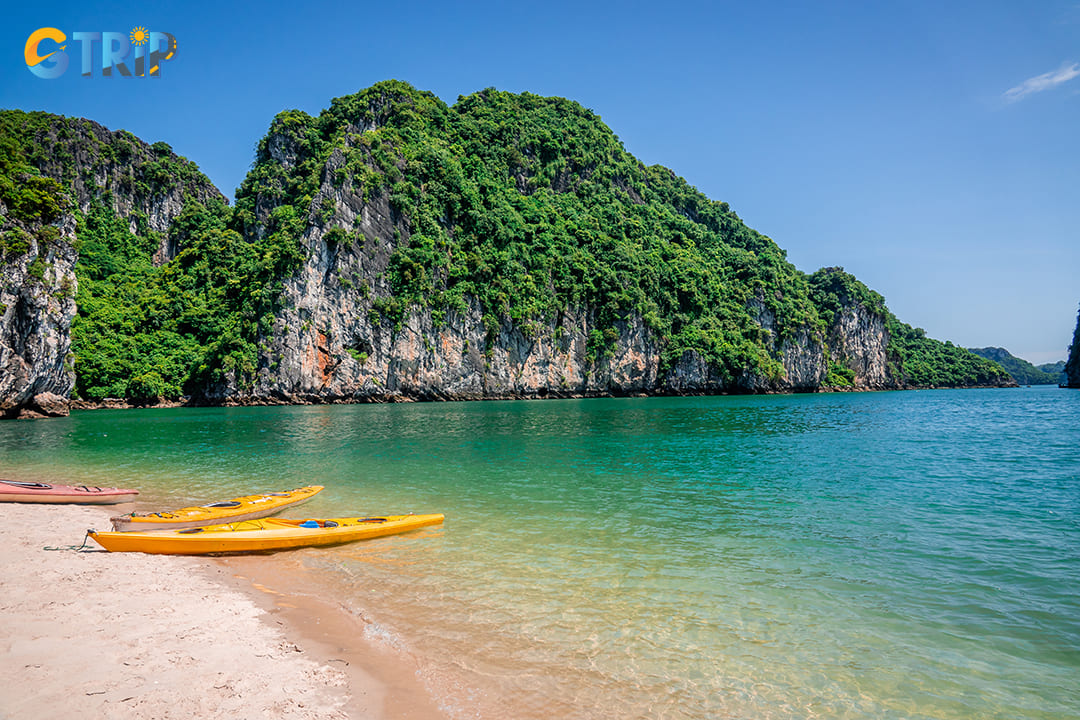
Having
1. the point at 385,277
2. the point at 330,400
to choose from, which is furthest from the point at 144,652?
the point at 385,277

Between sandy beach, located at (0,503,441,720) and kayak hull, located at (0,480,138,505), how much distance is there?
17.2 feet

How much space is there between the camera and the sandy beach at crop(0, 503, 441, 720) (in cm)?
399

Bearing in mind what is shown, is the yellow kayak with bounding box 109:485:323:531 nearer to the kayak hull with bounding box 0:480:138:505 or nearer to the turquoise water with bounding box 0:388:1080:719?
the turquoise water with bounding box 0:388:1080:719

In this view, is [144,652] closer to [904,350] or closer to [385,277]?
[385,277]

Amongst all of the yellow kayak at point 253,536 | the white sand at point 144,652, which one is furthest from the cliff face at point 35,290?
the white sand at point 144,652

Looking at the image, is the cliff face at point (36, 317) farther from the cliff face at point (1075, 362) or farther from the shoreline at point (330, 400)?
the cliff face at point (1075, 362)

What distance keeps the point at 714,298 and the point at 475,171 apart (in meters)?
42.4

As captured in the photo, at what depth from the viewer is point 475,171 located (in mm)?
77250

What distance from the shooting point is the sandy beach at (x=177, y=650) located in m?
3.99

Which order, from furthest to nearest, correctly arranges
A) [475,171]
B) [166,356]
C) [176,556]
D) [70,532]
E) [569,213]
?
[569,213] < [475,171] < [166,356] < [70,532] < [176,556]

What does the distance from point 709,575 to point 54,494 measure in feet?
47.0

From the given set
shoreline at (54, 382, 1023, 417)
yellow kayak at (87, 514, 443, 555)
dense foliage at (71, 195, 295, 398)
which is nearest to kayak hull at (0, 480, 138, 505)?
yellow kayak at (87, 514, 443, 555)

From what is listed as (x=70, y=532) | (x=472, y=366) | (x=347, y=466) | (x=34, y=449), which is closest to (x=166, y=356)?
(x=472, y=366)

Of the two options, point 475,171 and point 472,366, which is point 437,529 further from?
point 475,171
